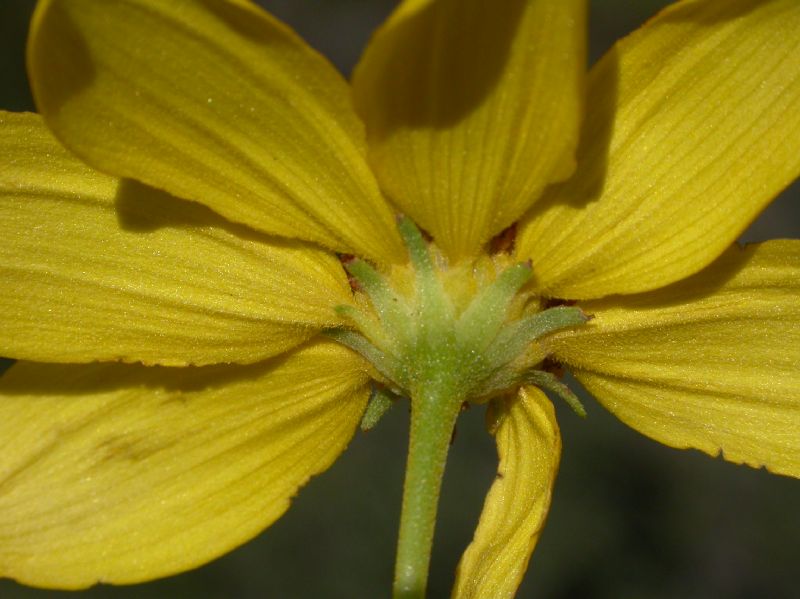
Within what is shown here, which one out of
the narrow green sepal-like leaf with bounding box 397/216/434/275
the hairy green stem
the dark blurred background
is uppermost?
the narrow green sepal-like leaf with bounding box 397/216/434/275

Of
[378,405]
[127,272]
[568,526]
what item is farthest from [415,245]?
[568,526]

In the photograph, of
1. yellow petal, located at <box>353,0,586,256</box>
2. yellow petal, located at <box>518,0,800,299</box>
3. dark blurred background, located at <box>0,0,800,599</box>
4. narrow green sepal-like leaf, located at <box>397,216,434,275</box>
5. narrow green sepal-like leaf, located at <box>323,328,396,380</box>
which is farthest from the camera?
dark blurred background, located at <box>0,0,800,599</box>

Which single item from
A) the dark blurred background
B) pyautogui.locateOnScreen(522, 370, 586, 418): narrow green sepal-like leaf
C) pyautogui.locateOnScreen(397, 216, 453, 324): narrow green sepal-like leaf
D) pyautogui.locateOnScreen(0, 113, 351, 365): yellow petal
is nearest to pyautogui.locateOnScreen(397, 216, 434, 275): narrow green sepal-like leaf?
pyautogui.locateOnScreen(397, 216, 453, 324): narrow green sepal-like leaf

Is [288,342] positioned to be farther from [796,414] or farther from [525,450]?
[796,414]

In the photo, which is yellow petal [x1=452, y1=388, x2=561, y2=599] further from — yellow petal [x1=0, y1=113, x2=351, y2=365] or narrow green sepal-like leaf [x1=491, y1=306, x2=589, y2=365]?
yellow petal [x1=0, y1=113, x2=351, y2=365]

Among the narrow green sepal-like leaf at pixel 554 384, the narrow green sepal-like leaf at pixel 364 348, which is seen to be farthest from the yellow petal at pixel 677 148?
the narrow green sepal-like leaf at pixel 364 348

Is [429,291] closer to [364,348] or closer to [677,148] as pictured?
[364,348]

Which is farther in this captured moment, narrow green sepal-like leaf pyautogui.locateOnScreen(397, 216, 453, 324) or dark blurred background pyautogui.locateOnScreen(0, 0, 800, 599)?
dark blurred background pyautogui.locateOnScreen(0, 0, 800, 599)
